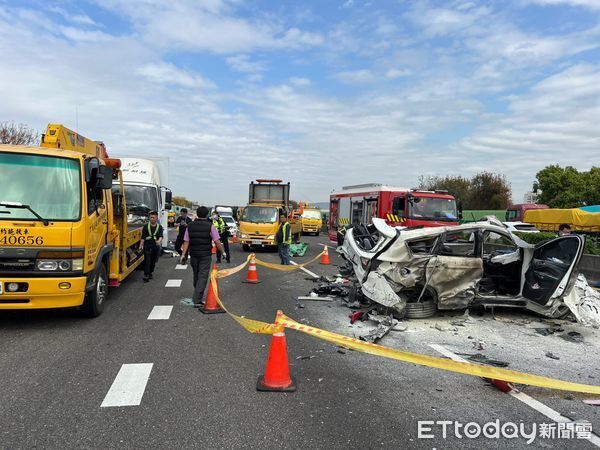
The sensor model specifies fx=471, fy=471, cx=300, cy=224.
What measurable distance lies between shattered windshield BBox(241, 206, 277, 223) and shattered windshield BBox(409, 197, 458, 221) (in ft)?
19.9

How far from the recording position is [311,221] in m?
35.4

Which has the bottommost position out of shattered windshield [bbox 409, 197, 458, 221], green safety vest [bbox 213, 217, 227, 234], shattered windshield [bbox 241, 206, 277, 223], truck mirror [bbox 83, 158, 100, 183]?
green safety vest [bbox 213, 217, 227, 234]

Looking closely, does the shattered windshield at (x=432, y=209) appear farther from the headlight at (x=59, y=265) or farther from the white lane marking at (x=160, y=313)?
the headlight at (x=59, y=265)

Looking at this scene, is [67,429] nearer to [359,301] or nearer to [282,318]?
[282,318]

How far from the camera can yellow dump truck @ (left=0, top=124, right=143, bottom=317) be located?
6.05 m

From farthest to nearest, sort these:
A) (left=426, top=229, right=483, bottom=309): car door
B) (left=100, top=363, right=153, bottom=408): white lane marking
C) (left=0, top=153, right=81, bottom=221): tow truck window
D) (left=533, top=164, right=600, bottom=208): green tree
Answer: (left=533, top=164, right=600, bottom=208): green tree < (left=426, top=229, right=483, bottom=309): car door < (left=0, top=153, right=81, bottom=221): tow truck window < (left=100, top=363, right=153, bottom=408): white lane marking

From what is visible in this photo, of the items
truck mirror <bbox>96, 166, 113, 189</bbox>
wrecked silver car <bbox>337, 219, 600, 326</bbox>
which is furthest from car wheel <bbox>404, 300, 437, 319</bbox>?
truck mirror <bbox>96, 166, 113, 189</bbox>

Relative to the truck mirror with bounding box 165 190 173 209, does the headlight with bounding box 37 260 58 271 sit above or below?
below

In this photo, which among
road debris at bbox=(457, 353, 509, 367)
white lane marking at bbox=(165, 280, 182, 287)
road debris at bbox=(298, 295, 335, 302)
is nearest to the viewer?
road debris at bbox=(457, 353, 509, 367)

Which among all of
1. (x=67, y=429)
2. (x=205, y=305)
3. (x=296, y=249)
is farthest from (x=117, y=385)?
(x=296, y=249)

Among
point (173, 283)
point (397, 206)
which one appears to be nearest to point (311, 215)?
point (397, 206)

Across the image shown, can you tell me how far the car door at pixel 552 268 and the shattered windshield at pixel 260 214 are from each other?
43.2 feet

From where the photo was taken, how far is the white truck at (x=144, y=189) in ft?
47.0

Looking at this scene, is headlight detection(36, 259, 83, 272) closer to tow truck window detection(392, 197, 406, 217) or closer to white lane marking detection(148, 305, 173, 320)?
white lane marking detection(148, 305, 173, 320)
